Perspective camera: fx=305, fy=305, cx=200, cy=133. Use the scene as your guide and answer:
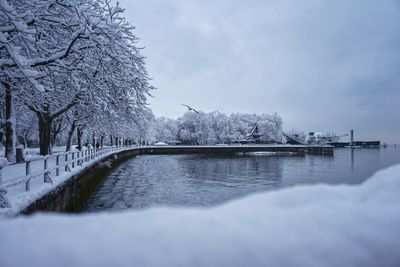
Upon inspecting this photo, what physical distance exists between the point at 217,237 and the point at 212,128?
356ft

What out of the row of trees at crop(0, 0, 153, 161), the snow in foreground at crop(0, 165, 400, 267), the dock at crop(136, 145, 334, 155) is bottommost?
the dock at crop(136, 145, 334, 155)

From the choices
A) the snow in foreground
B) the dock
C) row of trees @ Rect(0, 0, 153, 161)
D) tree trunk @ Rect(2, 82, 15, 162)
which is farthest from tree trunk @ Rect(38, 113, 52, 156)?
the dock

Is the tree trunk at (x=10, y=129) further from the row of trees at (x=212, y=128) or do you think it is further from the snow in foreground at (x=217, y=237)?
the row of trees at (x=212, y=128)

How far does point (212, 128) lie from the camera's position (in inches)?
4353

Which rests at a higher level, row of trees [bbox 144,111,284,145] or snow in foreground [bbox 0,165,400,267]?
row of trees [bbox 144,111,284,145]

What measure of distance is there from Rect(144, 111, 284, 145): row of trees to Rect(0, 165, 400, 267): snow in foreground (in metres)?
93.7

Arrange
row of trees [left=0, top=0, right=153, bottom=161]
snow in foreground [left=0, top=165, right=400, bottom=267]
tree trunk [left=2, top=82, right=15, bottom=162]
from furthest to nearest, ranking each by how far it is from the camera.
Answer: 1. tree trunk [left=2, top=82, right=15, bottom=162]
2. row of trees [left=0, top=0, right=153, bottom=161]
3. snow in foreground [left=0, top=165, right=400, bottom=267]

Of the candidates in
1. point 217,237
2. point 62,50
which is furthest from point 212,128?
point 217,237

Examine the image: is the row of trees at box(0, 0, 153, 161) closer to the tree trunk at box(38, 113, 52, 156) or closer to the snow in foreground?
the tree trunk at box(38, 113, 52, 156)

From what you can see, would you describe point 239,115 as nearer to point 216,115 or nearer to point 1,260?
point 216,115

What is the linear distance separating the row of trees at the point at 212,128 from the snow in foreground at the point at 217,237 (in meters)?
93.7

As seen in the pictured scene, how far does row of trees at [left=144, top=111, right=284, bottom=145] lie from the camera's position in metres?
106

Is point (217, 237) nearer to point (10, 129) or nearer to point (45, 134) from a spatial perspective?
point (10, 129)

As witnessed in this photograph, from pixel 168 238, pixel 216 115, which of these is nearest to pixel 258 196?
pixel 168 238
